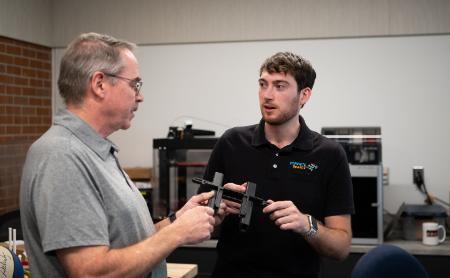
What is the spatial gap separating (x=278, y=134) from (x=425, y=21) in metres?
2.21

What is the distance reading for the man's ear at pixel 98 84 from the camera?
4.42 ft

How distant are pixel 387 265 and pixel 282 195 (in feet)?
1.54

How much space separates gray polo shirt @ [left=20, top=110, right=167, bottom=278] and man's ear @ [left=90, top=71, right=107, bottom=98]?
0.08 meters

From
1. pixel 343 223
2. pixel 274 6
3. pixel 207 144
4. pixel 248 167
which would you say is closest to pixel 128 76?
pixel 248 167

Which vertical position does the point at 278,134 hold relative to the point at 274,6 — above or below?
below

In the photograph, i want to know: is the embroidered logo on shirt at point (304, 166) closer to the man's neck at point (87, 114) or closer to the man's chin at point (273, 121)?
the man's chin at point (273, 121)

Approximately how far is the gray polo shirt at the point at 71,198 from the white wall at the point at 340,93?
2.65m

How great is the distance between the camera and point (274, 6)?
3.91 m

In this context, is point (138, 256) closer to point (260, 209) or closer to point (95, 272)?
point (95, 272)

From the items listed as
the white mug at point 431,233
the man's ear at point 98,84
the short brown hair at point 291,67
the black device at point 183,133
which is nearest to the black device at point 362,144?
the white mug at point 431,233

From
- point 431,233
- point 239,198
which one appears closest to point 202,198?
point 239,198

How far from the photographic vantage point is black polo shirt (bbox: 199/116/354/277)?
1.85 m

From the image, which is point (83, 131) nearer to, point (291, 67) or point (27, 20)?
point (291, 67)

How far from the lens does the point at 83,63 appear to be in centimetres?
134
